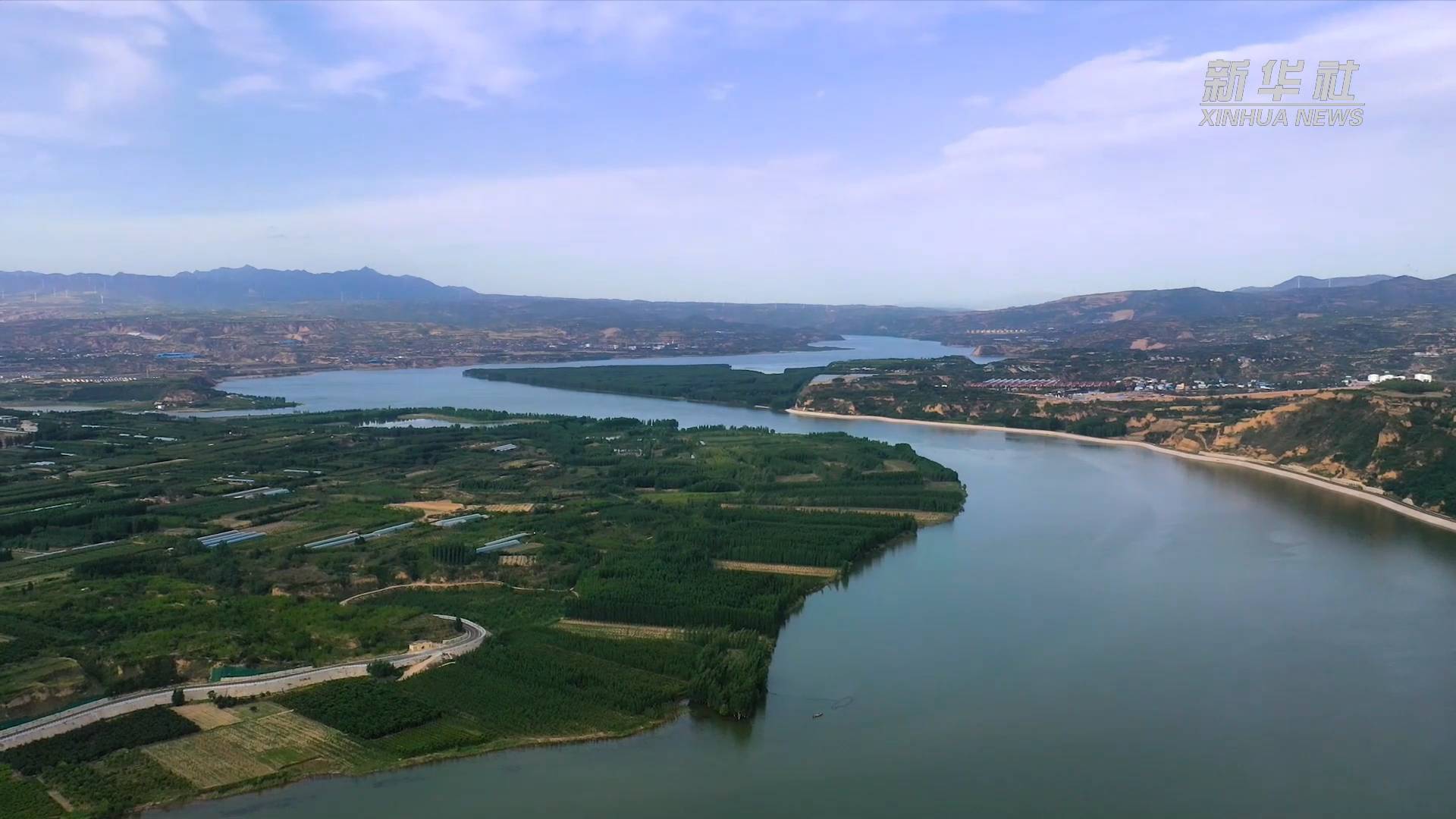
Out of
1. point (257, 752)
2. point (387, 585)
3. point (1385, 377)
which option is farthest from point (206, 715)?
point (1385, 377)

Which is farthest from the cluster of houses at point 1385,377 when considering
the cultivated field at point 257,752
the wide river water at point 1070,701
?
the cultivated field at point 257,752

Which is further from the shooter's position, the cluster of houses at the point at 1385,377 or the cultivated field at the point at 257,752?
the cluster of houses at the point at 1385,377

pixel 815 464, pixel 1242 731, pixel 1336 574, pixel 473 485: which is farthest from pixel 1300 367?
pixel 1242 731

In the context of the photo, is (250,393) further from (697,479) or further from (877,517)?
(877,517)

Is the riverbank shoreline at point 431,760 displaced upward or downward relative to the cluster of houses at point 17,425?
upward

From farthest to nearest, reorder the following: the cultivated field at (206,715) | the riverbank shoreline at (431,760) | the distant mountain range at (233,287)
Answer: the distant mountain range at (233,287) < the cultivated field at (206,715) < the riverbank shoreline at (431,760)

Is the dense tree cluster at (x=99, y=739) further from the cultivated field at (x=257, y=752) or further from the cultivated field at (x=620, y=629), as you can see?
the cultivated field at (x=620, y=629)

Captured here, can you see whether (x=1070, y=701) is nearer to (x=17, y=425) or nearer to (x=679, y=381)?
(x=17, y=425)

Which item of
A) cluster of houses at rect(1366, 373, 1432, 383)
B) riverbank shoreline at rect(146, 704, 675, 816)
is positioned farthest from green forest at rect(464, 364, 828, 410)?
riverbank shoreline at rect(146, 704, 675, 816)
